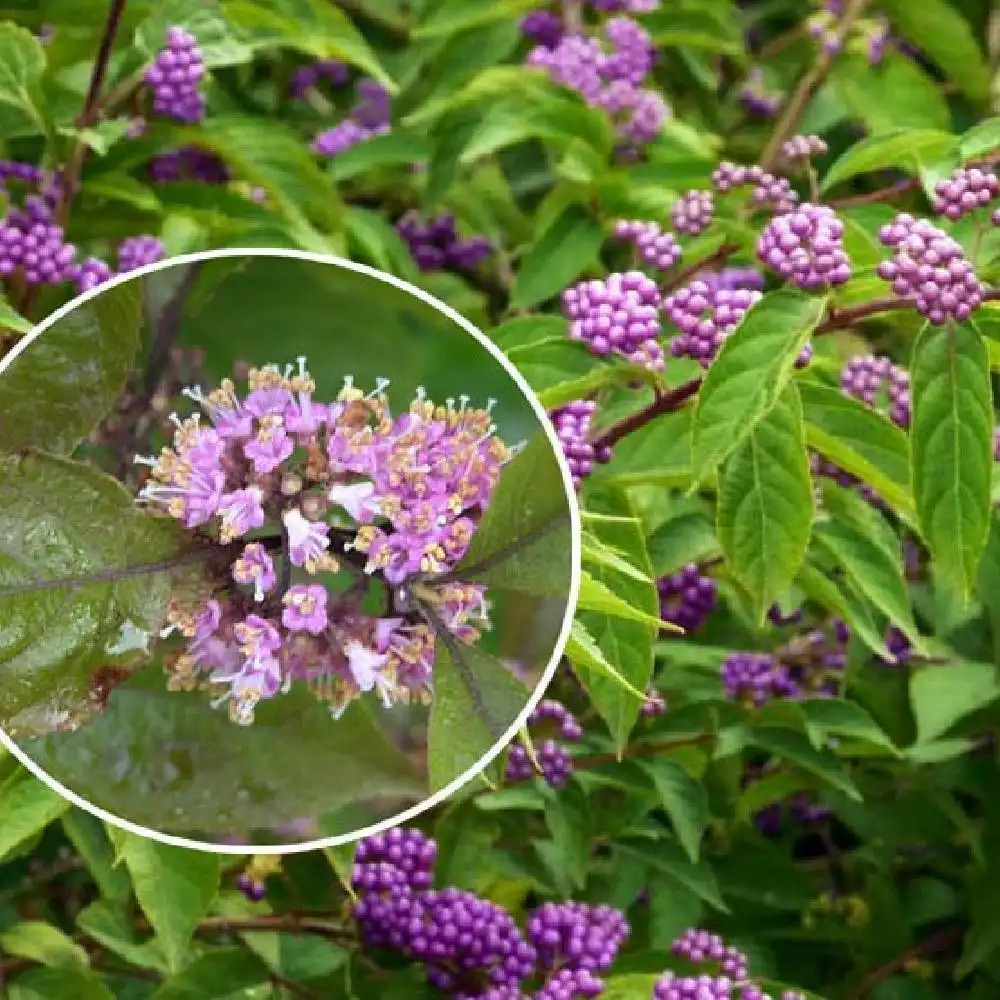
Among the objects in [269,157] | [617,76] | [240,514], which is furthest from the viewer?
[617,76]

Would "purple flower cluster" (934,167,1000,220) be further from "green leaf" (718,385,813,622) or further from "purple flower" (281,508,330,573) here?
"purple flower" (281,508,330,573)

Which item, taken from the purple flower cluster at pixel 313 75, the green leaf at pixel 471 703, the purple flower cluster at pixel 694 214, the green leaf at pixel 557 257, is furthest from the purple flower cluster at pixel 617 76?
the green leaf at pixel 471 703

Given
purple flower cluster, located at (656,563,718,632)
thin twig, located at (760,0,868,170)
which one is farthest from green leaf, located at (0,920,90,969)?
thin twig, located at (760,0,868,170)

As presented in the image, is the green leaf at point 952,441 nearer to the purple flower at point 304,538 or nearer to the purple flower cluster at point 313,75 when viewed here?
the purple flower at point 304,538

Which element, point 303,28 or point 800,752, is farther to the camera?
point 303,28

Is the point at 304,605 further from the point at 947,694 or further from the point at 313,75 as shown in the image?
the point at 313,75

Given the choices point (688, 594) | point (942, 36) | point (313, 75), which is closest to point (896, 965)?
point (688, 594)

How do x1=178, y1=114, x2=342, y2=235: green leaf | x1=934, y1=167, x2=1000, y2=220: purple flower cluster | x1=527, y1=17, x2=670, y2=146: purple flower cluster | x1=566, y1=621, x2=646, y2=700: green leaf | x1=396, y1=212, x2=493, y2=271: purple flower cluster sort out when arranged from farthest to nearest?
x1=396, y1=212, x2=493, y2=271: purple flower cluster < x1=527, y1=17, x2=670, y2=146: purple flower cluster < x1=178, y1=114, x2=342, y2=235: green leaf < x1=934, y1=167, x2=1000, y2=220: purple flower cluster < x1=566, y1=621, x2=646, y2=700: green leaf

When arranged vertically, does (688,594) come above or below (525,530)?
below

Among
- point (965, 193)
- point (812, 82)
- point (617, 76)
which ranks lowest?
point (812, 82)
